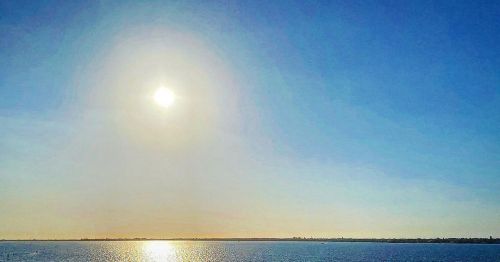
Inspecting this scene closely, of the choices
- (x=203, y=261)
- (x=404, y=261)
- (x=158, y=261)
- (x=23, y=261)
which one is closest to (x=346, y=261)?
(x=404, y=261)

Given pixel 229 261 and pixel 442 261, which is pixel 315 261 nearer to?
pixel 229 261

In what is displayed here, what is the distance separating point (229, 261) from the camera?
151625 mm

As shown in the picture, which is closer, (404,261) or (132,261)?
(404,261)

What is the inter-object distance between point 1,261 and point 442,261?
161m

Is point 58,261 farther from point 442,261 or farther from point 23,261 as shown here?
point 442,261

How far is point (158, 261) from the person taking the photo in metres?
166

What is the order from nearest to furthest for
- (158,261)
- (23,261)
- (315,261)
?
(23,261)
(315,261)
(158,261)

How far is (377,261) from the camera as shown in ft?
502

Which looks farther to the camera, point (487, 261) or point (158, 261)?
point (158, 261)

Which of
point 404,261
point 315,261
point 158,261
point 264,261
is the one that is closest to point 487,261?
point 404,261

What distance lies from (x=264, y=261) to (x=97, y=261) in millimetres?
63327

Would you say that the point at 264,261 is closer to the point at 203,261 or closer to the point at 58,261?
the point at 203,261

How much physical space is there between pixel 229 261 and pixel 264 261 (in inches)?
515

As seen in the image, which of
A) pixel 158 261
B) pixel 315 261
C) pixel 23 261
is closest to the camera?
pixel 23 261
